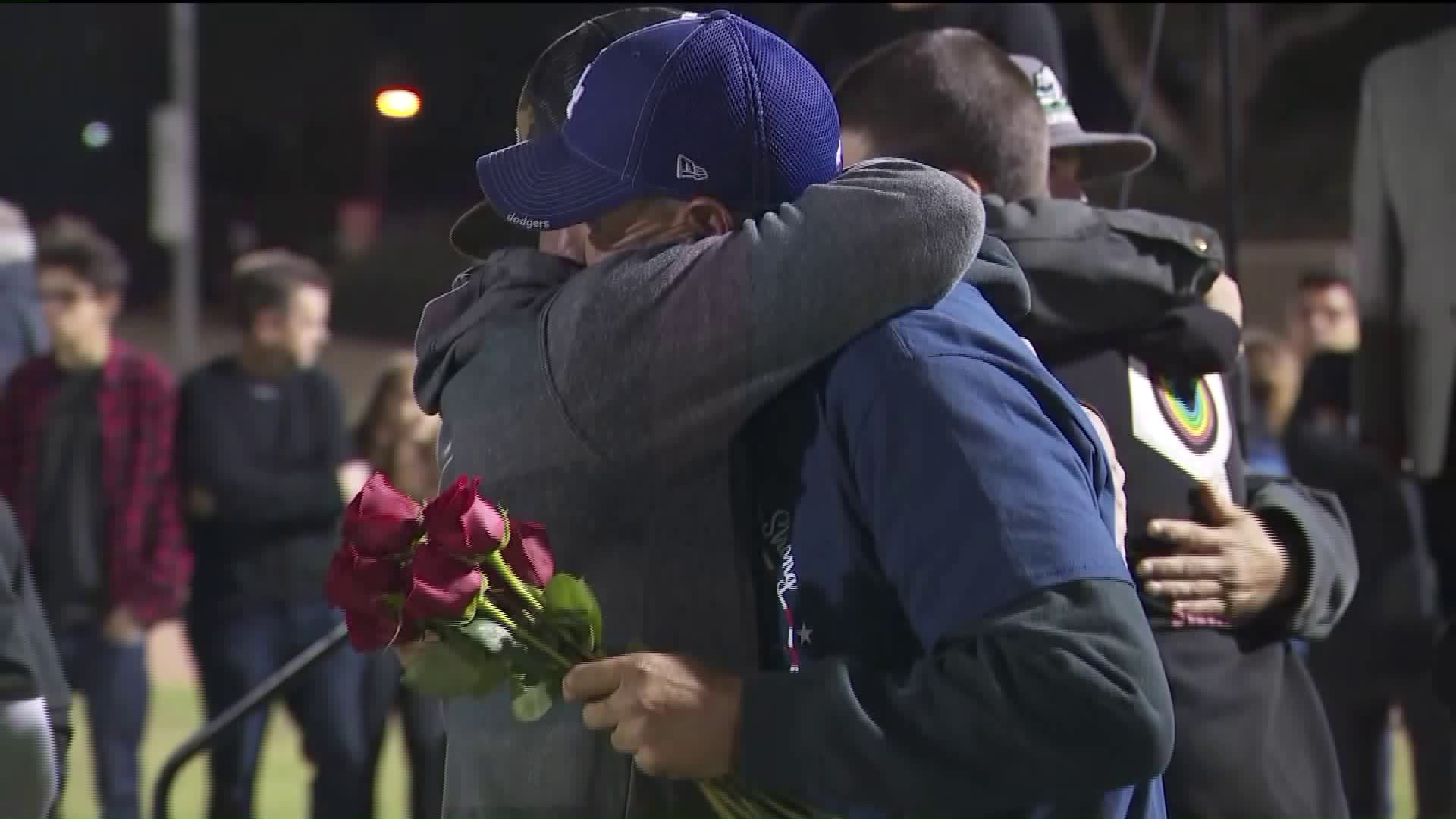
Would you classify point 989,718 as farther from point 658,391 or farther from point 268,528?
point 268,528

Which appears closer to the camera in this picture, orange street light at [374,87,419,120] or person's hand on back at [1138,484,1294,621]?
person's hand on back at [1138,484,1294,621]

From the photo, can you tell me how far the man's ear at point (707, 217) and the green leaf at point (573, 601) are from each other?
0.31m

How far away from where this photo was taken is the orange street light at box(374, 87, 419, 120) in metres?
4.43

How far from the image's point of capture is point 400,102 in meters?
4.52

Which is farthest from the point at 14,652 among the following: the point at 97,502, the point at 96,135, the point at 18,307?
the point at 96,135

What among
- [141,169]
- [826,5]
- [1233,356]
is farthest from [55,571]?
[141,169]

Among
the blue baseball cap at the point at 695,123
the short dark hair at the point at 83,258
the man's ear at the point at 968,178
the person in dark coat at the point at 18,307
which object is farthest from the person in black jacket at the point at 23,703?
the person in dark coat at the point at 18,307

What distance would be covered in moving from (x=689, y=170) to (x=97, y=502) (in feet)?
14.5

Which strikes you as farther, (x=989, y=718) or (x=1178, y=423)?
(x=1178, y=423)

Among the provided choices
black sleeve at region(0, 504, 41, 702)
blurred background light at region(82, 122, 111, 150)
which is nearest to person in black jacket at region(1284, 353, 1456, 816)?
black sleeve at region(0, 504, 41, 702)

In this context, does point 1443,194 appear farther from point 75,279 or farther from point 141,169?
point 141,169

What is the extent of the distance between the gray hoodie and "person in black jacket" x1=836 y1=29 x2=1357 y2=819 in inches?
27.3

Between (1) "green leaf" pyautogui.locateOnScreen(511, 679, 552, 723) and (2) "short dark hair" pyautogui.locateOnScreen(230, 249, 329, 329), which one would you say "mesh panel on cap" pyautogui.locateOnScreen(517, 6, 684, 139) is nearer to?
(1) "green leaf" pyautogui.locateOnScreen(511, 679, 552, 723)

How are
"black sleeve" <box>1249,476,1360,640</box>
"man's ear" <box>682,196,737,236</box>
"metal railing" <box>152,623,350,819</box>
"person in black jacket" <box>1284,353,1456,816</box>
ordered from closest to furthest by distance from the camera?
"man's ear" <box>682,196,737,236</box> < "black sleeve" <box>1249,476,1360,640</box> < "metal railing" <box>152,623,350,819</box> < "person in black jacket" <box>1284,353,1456,816</box>
